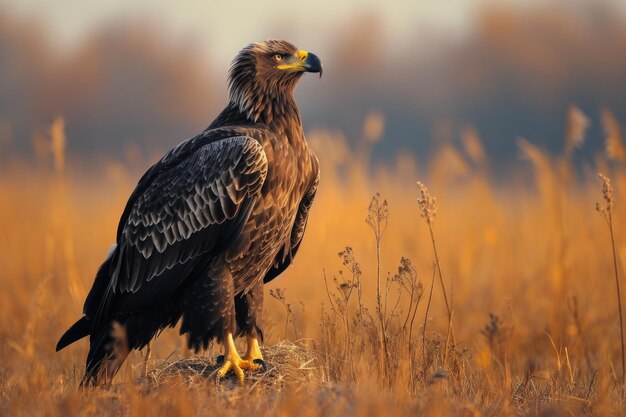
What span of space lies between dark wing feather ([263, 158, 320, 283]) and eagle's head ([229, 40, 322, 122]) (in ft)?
1.57

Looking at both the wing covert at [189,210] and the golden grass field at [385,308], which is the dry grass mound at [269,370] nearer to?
the golden grass field at [385,308]

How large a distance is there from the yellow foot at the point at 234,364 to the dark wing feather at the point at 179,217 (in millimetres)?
490

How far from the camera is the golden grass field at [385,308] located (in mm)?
4645

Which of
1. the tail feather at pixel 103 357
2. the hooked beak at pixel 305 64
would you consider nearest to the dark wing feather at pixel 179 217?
the tail feather at pixel 103 357

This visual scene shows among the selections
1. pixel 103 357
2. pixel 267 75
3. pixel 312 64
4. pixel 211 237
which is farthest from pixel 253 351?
pixel 312 64

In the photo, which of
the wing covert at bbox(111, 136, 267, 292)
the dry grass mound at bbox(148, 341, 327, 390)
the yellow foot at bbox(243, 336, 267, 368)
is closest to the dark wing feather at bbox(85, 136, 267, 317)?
the wing covert at bbox(111, 136, 267, 292)

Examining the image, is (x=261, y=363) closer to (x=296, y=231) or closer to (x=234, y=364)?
(x=234, y=364)

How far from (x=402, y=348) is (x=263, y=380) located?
2.85 feet

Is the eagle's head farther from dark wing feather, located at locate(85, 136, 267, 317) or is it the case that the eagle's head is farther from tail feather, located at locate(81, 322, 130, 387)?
tail feather, located at locate(81, 322, 130, 387)

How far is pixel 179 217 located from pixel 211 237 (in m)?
0.28

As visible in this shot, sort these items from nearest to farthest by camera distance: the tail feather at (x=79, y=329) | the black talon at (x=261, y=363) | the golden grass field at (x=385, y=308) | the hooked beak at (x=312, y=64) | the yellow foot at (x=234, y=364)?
the golden grass field at (x=385, y=308), the yellow foot at (x=234, y=364), the black talon at (x=261, y=363), the tail feather at (x=79, y=329), the hooked beak at (x=312, y=64)

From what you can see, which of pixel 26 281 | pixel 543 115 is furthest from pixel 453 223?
pixel 543 115

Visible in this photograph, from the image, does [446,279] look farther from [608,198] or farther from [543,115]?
[543,115]

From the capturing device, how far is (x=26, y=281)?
431 inches
